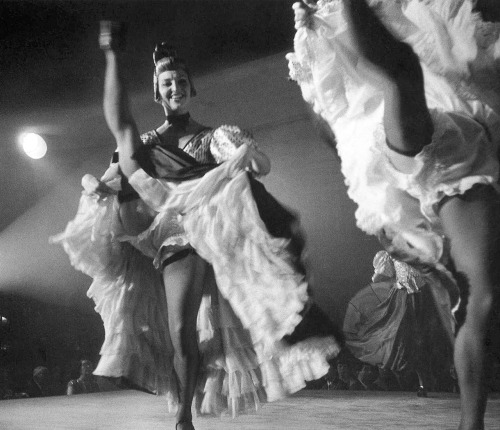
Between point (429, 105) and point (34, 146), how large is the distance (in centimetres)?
169

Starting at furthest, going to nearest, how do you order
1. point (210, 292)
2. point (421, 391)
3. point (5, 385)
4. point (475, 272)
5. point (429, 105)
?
point (5, 385) < point (210, 292) < point (421, 391) < point (429, 105) < point (475, 272)

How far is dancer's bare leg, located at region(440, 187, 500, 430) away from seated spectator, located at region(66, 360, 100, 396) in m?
1.40

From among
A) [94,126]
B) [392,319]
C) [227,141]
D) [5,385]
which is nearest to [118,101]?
[94,126]

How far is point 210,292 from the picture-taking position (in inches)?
93.2

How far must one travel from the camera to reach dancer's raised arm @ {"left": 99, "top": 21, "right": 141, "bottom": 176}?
8.20ft

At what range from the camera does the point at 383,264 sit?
88.6 inches

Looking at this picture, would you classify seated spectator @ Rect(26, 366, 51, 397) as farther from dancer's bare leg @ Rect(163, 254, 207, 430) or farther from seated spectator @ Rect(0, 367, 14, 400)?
dancer's bare leg @ Rect(163, 254, 207, 430)

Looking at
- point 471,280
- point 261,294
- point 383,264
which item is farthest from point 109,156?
point 471,280

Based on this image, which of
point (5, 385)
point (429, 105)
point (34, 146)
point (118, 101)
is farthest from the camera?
point (5, 385)

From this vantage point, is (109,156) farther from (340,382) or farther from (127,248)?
(340,382)

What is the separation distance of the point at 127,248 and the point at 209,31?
87 centimetres

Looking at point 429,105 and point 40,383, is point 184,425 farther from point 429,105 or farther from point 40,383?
point 429,105

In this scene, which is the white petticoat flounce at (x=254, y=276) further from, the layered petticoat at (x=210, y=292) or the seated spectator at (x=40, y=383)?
the seated spectator at (x=40, y=383)

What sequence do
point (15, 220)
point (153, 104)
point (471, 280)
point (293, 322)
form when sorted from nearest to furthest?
point (471, 280), point (293, 322), point (153, 104), point (15, 220)
